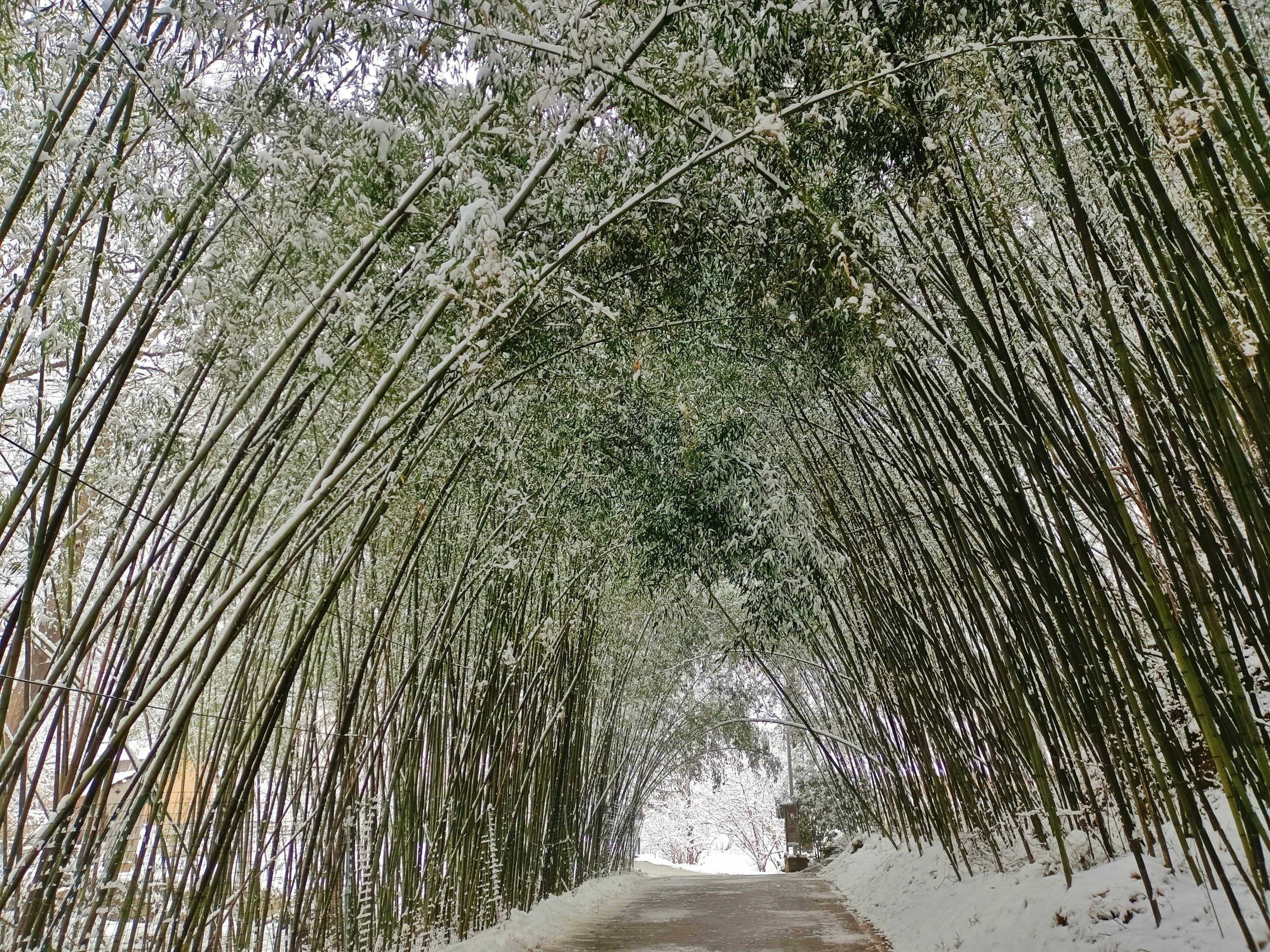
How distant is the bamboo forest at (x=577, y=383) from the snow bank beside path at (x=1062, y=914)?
2 cm

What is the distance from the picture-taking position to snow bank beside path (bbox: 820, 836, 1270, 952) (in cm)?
223

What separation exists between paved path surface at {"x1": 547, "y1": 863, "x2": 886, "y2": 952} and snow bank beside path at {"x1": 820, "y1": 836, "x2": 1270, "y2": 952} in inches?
13.6

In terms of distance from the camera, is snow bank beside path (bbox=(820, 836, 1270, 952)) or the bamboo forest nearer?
the bamboo forest

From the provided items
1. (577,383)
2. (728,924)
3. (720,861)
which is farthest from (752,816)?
(577,383)

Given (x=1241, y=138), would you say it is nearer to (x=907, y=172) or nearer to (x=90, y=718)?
(x=907, y=172)

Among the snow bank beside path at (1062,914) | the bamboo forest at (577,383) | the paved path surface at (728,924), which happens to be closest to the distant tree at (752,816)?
the paved path surface at (728,924)

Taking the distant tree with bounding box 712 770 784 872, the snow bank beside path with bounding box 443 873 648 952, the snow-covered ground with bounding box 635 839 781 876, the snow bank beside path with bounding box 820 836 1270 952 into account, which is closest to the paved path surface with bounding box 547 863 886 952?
the snow bank beside path with bounding box 443 873 648 952

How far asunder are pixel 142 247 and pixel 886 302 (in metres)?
2.17

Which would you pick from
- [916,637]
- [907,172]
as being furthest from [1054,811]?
[907,172]

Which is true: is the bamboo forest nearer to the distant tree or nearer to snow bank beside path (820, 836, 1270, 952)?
snow bank beside path (820, 836, 1270, 952)

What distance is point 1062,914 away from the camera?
9.33ft

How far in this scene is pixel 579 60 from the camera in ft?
6.89

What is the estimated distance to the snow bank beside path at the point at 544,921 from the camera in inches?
166

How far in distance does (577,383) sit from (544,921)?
3.52 m
